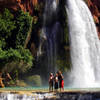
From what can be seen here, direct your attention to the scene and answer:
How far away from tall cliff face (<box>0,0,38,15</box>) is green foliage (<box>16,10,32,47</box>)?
111cm

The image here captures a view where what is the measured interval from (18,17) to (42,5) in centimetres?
544

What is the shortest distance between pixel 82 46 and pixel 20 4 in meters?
9.90

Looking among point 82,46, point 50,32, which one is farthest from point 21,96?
point 82,46

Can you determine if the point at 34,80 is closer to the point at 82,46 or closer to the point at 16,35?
the point at 16,35

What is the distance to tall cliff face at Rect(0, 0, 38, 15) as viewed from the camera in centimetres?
3169

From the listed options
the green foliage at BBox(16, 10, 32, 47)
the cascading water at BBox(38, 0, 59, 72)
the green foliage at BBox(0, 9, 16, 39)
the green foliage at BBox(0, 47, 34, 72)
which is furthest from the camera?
the cascading water at BBox(38, 0, 59, 72)

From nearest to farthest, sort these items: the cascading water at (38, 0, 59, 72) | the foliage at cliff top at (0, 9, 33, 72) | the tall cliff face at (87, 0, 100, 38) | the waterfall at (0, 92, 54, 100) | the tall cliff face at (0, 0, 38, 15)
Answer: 1. the waterfall at (0, 92, 54, 100)
2. the foliage at cliff top at (0, 9, 33, 72)
3. the tall cliff face at (0, 0, 38, 15)
4. the cascading water at (38, 0, 59, 72)
5. the tall cliff face at (87, 0, 100, 38)

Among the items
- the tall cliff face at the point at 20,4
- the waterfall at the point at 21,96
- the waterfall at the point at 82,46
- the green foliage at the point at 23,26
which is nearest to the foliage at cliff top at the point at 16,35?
the green foliage at the point at 23,26

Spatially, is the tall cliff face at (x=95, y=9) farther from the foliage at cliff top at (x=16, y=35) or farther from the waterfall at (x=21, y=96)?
the waterfall at (x=21, y=96)

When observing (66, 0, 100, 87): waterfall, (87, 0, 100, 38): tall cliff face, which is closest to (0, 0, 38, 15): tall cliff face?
(66, 0, 100, 87): waterfall

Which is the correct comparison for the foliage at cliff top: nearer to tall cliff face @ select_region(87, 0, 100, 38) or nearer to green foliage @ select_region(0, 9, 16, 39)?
green foliage @ select_region(0, 9, 16, 39)

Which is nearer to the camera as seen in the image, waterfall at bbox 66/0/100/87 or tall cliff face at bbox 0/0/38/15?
tall cliff face at bbox 0/0/38/15

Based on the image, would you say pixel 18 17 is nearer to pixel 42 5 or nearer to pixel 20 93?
pixel 42 5

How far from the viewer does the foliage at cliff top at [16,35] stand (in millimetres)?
29938
